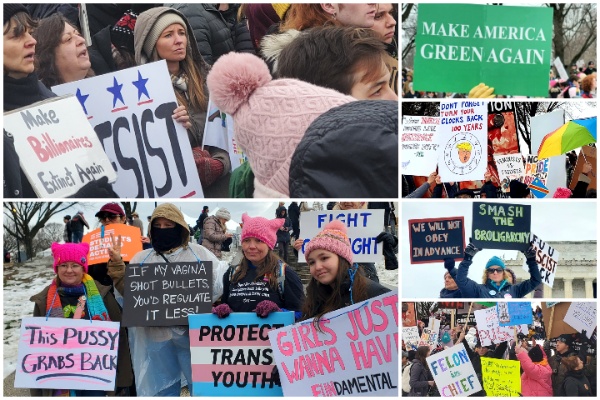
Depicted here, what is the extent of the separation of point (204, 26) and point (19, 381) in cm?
275

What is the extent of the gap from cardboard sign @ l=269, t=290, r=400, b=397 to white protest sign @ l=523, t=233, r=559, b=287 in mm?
1054

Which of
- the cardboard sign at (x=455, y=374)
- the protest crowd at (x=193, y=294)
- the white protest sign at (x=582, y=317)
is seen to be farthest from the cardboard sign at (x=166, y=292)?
the white protest sign at (x=582, y=317)

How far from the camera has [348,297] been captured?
21.5ft

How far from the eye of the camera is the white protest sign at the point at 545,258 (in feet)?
22.0

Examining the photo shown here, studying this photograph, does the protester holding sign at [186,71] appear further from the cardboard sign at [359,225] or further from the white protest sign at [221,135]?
the cardboard sign at [359,225]

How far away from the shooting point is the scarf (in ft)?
21.8

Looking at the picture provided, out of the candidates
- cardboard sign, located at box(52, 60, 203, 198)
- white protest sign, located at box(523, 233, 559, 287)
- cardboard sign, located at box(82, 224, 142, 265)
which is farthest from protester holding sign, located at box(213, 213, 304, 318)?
white protest sign, located at box(523, 233, 559, 287)

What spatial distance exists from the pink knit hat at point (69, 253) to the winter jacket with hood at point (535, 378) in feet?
10.3

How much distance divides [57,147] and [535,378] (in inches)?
146

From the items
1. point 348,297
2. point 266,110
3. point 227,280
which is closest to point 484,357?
point 348,297

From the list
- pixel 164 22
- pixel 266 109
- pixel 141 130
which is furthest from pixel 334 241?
pixel 164 22

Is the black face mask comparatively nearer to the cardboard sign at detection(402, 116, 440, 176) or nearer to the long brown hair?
the long brown hair

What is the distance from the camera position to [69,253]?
661cm

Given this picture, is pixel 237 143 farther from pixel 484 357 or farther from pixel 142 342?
pixel 484 357
